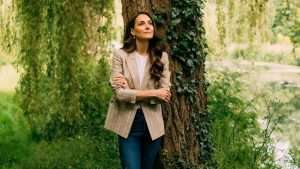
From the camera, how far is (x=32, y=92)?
24.1 ft

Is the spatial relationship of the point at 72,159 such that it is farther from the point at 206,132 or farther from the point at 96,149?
the point at 206,132

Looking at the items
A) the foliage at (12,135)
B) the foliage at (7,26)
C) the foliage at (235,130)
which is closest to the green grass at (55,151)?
the foliage at (12,135)

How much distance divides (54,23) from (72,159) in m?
1.49

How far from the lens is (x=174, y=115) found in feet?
16.8

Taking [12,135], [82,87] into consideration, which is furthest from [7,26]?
[12,135]

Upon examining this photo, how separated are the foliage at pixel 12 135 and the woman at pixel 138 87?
3.68 m

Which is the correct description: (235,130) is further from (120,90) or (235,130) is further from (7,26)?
(120,90)

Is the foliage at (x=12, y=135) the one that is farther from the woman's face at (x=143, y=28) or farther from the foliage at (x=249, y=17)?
the woman's face at (x=143, y=28)

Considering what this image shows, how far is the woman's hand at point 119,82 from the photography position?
14.1 ft

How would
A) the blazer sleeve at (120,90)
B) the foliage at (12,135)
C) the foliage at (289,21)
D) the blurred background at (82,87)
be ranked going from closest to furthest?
the blazer sleeve at (120,90)
the blurred background at (82,87)
the foliage at (12,135)
the foliage at (289,21)

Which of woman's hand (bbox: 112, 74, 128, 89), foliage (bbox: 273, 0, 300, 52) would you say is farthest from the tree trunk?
foliage (bbox: 273, 0, 300, 52)

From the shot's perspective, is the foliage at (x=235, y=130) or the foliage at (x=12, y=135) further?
the foliage at (x=12, y=135)

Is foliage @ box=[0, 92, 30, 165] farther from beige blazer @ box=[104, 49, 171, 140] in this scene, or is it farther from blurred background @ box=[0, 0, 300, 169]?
beige blazer @ box=[104, 49, 171, 140]

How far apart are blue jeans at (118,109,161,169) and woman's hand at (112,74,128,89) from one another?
20 centimetres
